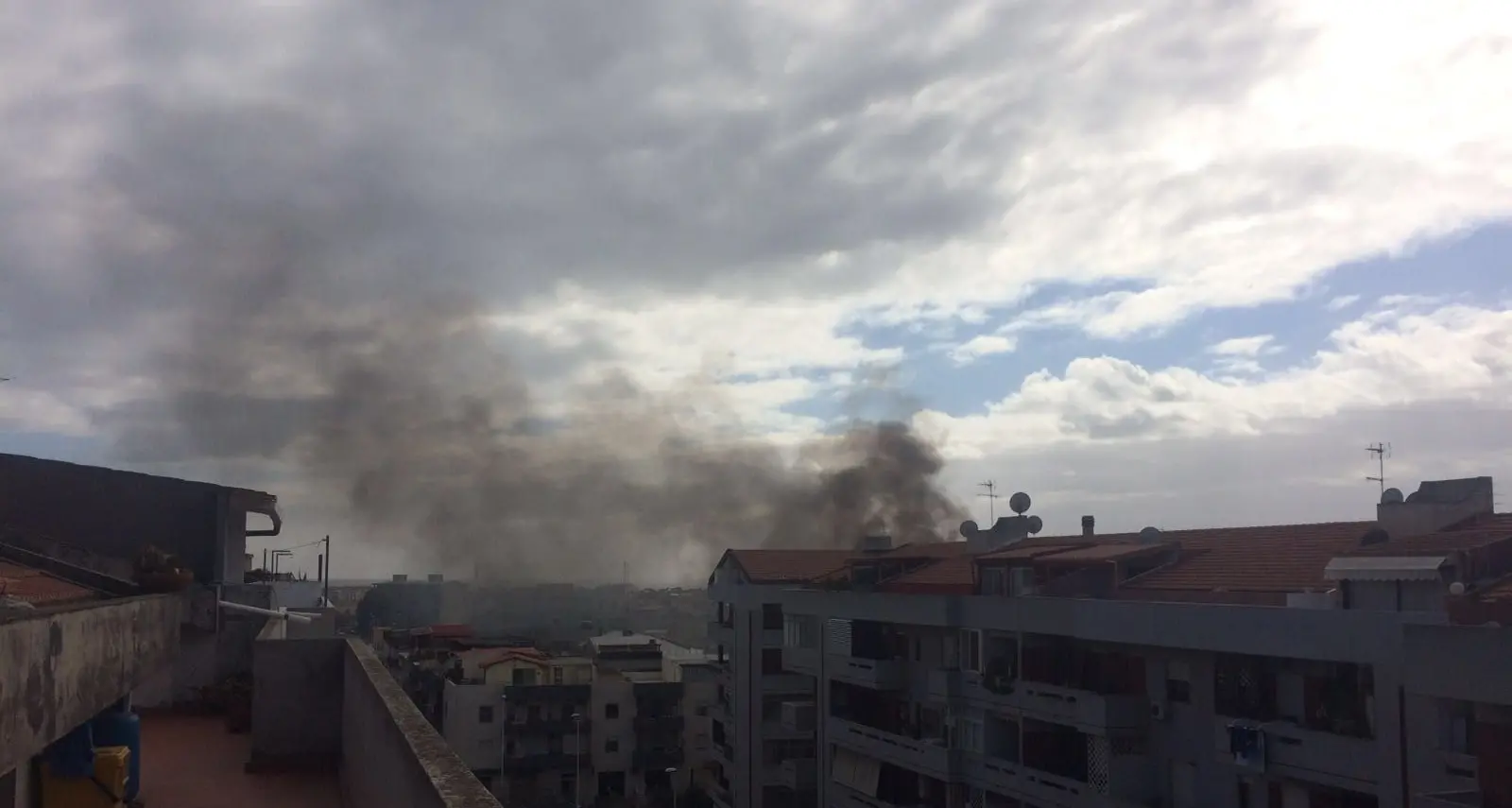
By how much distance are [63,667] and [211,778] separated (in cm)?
330

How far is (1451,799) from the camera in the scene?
10023 mm

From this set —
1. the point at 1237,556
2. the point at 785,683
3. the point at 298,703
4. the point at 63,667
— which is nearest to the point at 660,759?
the point at 785,683

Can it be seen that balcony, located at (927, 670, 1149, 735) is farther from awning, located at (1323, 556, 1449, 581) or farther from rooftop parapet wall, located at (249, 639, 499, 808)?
rooftop parapet wall, located at (249, 639, 499, 808)

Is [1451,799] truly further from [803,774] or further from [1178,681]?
[803,774]

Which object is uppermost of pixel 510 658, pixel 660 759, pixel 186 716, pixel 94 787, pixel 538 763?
pixel 94 787

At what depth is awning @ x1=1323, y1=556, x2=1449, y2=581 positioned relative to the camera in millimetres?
12219

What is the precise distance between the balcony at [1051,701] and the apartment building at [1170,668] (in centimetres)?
4

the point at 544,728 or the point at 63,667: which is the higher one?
the point at 63,667

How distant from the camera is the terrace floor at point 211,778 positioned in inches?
283

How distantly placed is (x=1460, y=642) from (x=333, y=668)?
10280mm

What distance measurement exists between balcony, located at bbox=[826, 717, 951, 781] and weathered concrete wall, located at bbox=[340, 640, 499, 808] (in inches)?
552

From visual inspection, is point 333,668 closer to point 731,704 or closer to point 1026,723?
point 1026,723

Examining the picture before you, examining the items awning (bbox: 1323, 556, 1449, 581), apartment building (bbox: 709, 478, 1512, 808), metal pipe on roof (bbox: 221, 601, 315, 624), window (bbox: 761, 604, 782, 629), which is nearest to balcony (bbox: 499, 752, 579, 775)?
window (bbox: 761, 604, 782, 629)

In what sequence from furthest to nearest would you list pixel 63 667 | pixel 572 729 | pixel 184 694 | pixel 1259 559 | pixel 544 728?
pixel 572 729, pixel 544 728, pixel 1259 559, pixel 184 694, pixel 63 667
